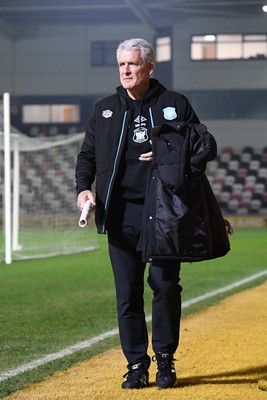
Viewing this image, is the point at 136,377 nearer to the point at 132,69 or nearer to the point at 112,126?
the point at 112,126

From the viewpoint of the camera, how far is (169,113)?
553 cm

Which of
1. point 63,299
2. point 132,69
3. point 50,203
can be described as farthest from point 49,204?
point 132,69

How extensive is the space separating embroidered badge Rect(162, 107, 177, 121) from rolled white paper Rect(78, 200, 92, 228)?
632 millimetres

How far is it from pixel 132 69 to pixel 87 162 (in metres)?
0.64

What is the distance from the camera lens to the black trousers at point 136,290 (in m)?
5.56

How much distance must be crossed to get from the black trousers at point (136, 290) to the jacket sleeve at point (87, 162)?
24 cm

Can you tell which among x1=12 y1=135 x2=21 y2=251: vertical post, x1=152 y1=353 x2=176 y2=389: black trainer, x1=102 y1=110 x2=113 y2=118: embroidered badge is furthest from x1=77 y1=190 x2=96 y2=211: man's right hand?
x1=12 y1=135 x2=21 y2=251: vertical post

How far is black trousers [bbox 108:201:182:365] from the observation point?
5562 millimetres

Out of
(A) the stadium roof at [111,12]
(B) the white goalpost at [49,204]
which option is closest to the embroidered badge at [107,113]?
(B) the white goalpost at [49,204]

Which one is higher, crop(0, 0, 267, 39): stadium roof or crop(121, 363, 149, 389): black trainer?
crop(0, 0, 267, 39): stadium roof

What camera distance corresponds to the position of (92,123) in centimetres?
570

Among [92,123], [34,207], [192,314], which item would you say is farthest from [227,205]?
[92,123]

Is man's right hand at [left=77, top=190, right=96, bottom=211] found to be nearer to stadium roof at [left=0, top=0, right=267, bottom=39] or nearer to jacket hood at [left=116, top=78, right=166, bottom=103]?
jacket hood at [left=116, top=78, right=166, bottom=103]

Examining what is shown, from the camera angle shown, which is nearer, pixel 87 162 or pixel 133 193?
pixel 133 193
